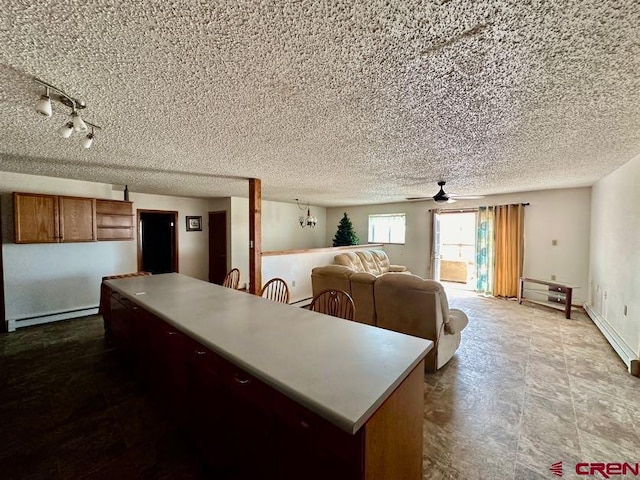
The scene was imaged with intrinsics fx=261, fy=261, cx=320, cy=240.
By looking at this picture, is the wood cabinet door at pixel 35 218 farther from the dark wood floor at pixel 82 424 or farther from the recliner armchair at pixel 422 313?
the recliner armchair at pixel 422 313

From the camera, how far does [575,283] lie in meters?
4.95

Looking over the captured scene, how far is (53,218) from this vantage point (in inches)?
151

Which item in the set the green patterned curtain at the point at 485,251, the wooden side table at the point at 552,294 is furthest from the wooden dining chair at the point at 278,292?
the green patterned curtain at the point at 485,251

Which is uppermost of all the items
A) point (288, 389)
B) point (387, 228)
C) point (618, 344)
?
point (387, 228)

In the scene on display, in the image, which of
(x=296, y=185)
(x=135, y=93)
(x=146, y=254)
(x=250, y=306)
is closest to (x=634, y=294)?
(x=250, y=306)

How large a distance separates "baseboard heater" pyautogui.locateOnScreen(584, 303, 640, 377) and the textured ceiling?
2105 mm

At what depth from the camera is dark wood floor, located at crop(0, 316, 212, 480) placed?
1.59 m

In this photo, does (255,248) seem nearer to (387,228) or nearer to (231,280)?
(231,280)

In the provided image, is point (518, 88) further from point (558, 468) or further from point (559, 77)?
point (558, 468)

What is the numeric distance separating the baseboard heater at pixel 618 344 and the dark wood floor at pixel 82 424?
393cm

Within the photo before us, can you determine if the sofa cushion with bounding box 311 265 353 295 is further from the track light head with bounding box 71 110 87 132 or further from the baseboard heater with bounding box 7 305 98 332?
the baseboard heater with bounding box 7 305 98 332

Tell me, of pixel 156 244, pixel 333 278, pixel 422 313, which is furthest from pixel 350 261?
pixel 156 244

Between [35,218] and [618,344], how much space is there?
25.3 feet

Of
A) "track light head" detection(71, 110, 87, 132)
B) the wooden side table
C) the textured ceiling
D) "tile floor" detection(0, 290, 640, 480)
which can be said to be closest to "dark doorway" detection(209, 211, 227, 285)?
"tile floor" detection(0, 290, 640, 480)
